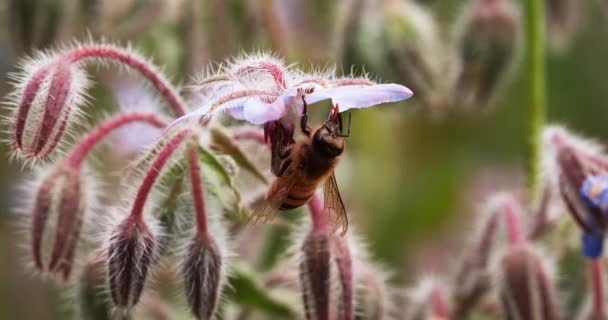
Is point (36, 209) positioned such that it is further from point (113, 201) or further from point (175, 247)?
point (113, 201)

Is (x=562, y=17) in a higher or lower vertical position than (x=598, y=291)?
higher

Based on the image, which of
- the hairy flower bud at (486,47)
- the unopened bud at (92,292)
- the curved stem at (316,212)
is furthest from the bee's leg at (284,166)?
the hairy flower bud at (486,47)

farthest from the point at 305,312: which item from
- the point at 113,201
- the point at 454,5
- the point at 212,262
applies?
the point at 454,5

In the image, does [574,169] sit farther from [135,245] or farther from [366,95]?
[135,245]

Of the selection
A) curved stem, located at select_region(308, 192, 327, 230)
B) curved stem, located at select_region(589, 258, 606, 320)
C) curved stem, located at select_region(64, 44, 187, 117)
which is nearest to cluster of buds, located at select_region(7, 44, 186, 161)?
curved stem, located at select_region(64, 44, 187, 117)

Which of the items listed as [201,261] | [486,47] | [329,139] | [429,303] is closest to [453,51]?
[486,47]

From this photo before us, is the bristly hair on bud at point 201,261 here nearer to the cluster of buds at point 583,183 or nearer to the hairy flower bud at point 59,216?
the hairy flower bud at point 59,216

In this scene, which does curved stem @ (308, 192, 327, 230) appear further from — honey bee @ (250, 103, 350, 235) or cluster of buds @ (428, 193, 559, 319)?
cluster of buds @ (428, 193, 559, 319)
